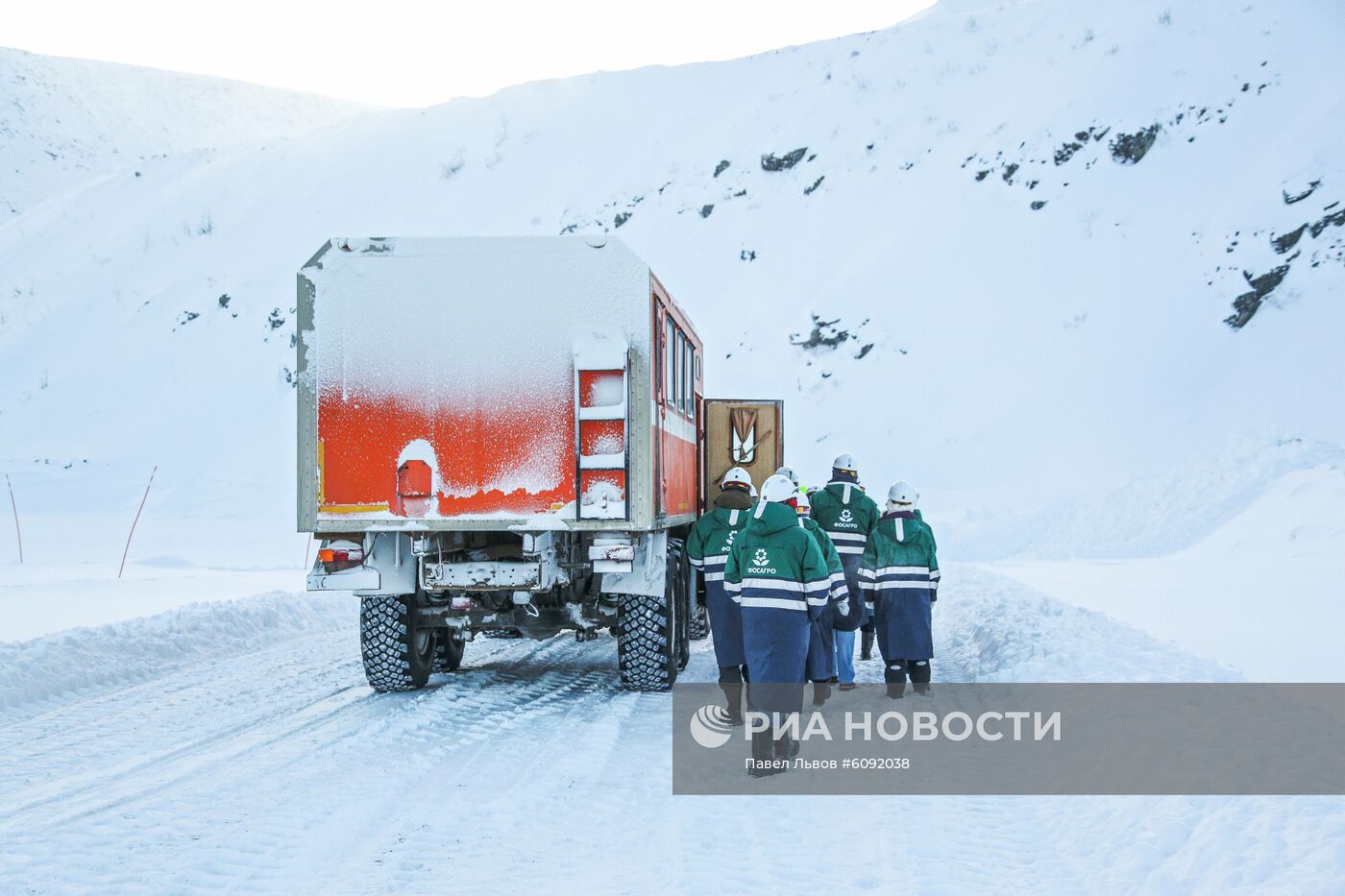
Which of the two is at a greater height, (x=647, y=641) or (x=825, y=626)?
(x=825, y=626)

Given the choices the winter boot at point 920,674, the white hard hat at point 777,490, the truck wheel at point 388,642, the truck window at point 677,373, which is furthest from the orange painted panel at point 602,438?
the winter boot at point 920,674

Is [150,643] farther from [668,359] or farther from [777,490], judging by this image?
[777,490]

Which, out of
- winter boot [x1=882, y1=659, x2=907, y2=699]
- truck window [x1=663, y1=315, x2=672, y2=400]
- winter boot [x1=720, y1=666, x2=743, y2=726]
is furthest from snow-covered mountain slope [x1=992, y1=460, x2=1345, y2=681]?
truck window [x1=663, y1=315, x2=672, y2=400]

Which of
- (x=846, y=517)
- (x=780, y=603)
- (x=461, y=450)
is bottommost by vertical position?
(x=780, y=603)

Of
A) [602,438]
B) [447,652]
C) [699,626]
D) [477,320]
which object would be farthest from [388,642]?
[699,626]

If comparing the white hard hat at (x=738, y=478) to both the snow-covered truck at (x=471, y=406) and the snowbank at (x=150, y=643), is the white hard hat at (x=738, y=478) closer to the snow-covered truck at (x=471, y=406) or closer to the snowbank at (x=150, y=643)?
the snow-covered truck at (x=471, y=406)

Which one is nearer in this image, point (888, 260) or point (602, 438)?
point (602, 438)

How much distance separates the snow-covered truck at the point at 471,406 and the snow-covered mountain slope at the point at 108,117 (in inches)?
2684

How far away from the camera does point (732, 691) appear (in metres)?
8.08

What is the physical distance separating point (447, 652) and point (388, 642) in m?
1.58

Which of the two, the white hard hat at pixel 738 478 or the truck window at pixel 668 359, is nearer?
the white hard hat at pixel 738 478

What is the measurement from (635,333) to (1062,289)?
89.2 feet

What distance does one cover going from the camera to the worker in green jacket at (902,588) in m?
8.88

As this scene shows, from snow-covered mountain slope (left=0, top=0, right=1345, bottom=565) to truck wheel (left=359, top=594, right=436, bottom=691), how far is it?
17.3m
